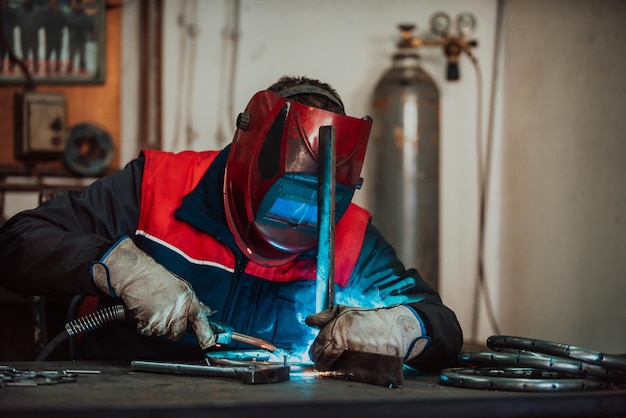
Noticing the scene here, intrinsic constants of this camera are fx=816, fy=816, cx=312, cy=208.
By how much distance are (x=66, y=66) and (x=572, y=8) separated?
248 centimetres

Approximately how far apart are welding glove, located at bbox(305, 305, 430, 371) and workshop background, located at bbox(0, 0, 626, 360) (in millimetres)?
1887

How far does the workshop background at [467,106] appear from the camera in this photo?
359cm

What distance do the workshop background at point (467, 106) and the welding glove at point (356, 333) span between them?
6.19ft

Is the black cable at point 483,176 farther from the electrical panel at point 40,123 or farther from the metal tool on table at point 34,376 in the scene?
the metal tool on table at point 34,376

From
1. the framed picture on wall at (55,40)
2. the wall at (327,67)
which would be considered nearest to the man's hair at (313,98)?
the wall at (327,67)

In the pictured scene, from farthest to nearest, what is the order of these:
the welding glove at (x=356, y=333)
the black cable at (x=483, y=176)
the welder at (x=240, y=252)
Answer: the black cable at (x=483, y=176)
the welder at (x=240, y=252)
the welding glove at (x=356, y=333)

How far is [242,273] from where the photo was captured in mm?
2207

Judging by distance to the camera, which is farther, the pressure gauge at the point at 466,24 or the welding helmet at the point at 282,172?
the pressure gauge at the point at 466,24

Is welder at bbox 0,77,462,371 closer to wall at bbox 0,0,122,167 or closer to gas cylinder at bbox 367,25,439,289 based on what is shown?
gas cylinder at bbox 367,25,439,289

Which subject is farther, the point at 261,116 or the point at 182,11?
the point at 182,11

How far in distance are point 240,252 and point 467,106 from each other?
260 cm

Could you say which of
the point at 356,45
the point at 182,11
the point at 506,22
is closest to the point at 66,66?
the point at 182,11

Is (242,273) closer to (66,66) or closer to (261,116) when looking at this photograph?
(261,116)

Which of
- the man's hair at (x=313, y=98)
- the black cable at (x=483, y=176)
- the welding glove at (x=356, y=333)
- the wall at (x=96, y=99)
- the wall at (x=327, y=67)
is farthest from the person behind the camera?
the black cable at (x=483, y=176)
